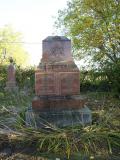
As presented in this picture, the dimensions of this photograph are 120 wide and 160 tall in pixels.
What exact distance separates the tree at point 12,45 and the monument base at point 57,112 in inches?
1761

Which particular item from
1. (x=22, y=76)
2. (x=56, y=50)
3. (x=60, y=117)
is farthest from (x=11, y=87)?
(x=60, y=117)

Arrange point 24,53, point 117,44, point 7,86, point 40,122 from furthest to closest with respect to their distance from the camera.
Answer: point 24,53, point 7,86, point 117,44, point 40,122

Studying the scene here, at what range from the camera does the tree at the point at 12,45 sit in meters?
52.4

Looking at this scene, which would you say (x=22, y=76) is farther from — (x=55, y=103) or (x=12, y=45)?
(x=12, y=45)

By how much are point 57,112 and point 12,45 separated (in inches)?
1861

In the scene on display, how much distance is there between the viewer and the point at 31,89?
2083 centimetres

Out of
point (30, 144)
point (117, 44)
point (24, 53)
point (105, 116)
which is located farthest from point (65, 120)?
point (24, 53)

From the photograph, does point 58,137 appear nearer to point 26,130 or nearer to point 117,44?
point 26,130

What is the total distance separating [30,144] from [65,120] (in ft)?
4.91

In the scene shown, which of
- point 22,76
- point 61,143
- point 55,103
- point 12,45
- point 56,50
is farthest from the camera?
point 12,45

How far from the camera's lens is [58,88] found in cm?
791

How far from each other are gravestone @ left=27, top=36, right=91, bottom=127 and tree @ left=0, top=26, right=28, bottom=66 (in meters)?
44.3

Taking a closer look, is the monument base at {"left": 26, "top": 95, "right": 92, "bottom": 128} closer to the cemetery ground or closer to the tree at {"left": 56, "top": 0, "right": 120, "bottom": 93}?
the cemetery ground

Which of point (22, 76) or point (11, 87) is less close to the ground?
point (22, 76)
